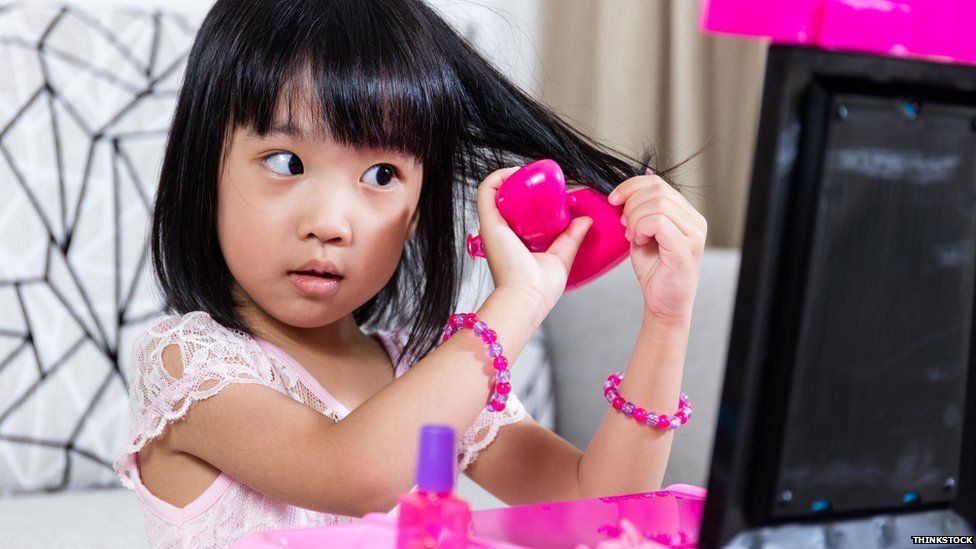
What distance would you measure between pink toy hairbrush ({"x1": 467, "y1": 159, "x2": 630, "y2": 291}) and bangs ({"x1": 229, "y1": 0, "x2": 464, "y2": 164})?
95mm

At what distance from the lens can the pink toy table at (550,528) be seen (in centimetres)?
46

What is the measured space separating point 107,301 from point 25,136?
0.22m

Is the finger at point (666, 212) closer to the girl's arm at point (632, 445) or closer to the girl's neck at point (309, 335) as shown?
the girl's arm at point (632, 445)

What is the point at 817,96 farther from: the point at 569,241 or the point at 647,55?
the point at 647,55

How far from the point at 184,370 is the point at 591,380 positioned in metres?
0.85

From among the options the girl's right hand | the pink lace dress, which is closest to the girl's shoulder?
the pink lace dress

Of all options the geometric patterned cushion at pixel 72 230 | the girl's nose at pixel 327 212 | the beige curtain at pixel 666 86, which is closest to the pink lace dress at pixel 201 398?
the girl's nose at pixel 327 212

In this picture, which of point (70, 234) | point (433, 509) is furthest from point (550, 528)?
point (70, 234)

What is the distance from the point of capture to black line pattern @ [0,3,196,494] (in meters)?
1.28

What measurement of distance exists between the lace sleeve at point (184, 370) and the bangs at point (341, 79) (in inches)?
6.1

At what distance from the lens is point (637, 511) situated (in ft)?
1.83

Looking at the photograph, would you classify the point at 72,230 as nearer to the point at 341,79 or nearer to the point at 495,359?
the point at 341,79

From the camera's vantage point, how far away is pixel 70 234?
1.32 m

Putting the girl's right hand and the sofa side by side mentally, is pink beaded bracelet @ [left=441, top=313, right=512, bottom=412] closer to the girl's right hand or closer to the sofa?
the girl's right hand
